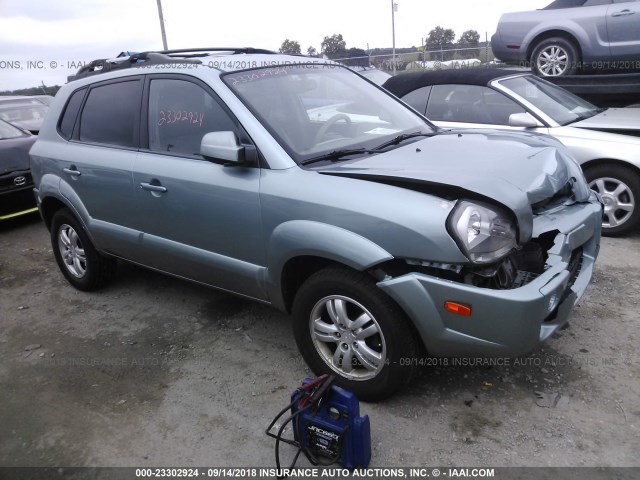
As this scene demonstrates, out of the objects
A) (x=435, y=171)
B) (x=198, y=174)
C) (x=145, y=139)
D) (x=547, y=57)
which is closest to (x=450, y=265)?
(x=435, y=171)

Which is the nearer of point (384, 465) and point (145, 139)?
point (384, 465)

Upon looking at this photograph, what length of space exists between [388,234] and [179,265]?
166cm

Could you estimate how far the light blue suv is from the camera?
8.04 feet

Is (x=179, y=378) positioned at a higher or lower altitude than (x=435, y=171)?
lower

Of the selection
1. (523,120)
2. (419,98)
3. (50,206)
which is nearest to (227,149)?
(50,206)

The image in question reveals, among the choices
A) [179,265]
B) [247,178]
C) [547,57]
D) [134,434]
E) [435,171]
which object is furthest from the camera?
[547,57]

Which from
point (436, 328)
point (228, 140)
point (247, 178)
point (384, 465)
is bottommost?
point (384, 465)

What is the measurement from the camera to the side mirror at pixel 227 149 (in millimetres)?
2902

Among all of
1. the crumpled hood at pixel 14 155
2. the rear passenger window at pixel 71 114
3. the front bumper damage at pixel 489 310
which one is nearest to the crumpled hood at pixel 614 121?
the front bumper damage at pixel 489 310

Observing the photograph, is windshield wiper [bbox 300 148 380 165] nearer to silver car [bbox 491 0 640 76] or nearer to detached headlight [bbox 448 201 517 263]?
detached headlight [bbox 448 201 517 263]

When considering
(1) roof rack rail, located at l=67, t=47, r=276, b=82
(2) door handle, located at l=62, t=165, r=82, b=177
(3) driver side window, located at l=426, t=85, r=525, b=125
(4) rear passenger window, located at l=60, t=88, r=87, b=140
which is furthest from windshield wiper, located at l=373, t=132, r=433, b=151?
(4) rear passenger window, located at l=60, t=88, r=87, b=140

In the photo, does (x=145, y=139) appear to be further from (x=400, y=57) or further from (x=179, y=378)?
(x=400, y=57)

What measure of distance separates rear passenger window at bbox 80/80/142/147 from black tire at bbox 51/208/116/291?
0.76m

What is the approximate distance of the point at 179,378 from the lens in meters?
3.30
